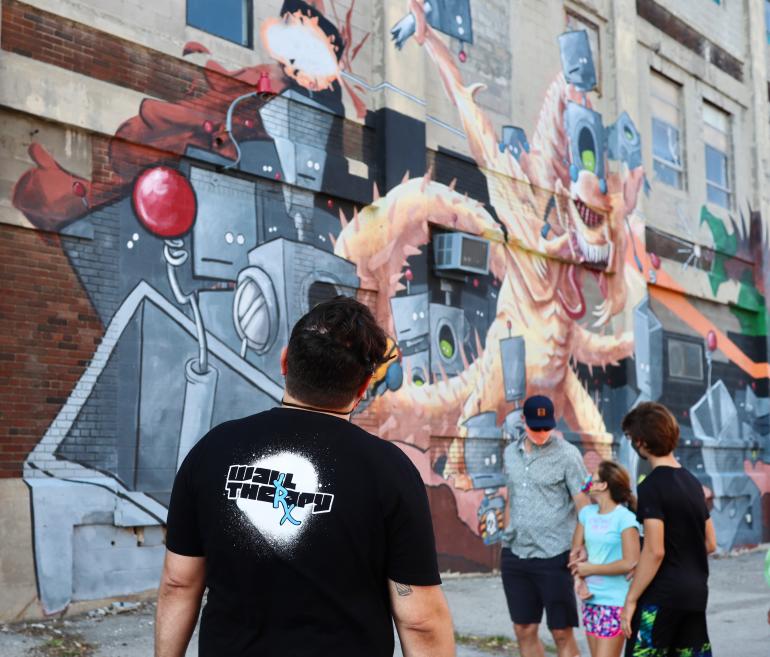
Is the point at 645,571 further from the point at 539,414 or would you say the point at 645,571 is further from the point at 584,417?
the point at 584,417

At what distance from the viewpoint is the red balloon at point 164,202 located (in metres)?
9.46

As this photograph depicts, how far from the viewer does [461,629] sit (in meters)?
9.20

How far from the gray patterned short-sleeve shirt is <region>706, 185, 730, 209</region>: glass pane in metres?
13.8

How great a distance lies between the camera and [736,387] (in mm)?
19500

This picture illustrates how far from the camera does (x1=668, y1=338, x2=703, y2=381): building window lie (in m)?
17.5

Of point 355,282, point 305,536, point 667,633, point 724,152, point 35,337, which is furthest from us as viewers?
point 724,152

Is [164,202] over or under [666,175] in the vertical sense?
under

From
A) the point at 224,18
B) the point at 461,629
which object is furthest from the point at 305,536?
the point at 224,18

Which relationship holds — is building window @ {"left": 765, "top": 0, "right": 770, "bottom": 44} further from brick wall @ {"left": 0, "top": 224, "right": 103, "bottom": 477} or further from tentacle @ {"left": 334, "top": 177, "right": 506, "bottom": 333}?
brick wall @ {"left": 0, "top": 224, "right": 103, "bottom": 477}

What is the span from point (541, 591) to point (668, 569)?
156cm

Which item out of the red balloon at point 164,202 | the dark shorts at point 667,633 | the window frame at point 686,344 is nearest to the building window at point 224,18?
the red balloon at point 164,202

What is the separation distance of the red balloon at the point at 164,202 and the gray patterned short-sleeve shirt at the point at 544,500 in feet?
14.9

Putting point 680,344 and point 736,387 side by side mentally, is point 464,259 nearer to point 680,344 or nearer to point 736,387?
point 680,344

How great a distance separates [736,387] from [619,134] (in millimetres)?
6156
